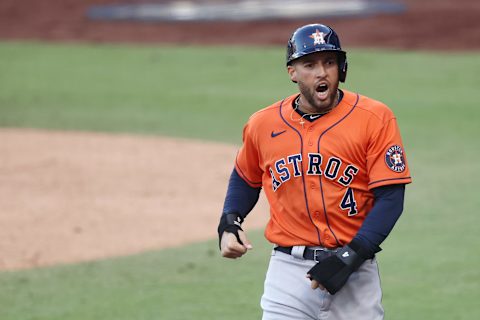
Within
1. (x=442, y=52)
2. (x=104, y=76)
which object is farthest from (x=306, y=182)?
(x=442, y=52)

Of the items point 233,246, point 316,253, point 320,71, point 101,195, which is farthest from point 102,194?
point 320,71

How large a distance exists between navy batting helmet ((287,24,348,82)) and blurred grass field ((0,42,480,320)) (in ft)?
9.07

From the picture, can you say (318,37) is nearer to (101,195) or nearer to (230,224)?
(230,224)

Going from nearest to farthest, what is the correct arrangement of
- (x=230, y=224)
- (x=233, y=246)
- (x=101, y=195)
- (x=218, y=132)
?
(x=233, y=246)
(x=230, y=224)
(x=101, y=195)
(x=218, y=132)

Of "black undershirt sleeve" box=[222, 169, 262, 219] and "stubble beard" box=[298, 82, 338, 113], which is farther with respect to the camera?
"black undershirt sleeve" box=[222, 169, 262, 219]

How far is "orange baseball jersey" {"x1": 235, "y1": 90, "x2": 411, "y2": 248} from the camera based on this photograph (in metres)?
4.20

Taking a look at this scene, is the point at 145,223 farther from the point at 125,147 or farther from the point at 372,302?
the point at 372,302

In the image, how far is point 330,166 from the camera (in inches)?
168

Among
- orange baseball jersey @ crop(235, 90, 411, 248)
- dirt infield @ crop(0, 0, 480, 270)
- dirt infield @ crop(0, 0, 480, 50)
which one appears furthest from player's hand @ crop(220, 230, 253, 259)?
dirt infield @ crop(0, 0, 480, 50)

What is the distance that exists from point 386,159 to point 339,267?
1.62ft

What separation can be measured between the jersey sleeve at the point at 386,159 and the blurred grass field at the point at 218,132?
2.67 m

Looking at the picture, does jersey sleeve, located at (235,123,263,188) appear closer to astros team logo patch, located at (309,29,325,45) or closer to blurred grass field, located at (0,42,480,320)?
astros team logo patch, located at (309,29,325,45)

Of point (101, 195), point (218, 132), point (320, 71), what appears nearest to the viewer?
point (320, 71)

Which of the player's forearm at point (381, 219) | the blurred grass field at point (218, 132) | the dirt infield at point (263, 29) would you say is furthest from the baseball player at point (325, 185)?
the dirt infield at point (263, 29)
